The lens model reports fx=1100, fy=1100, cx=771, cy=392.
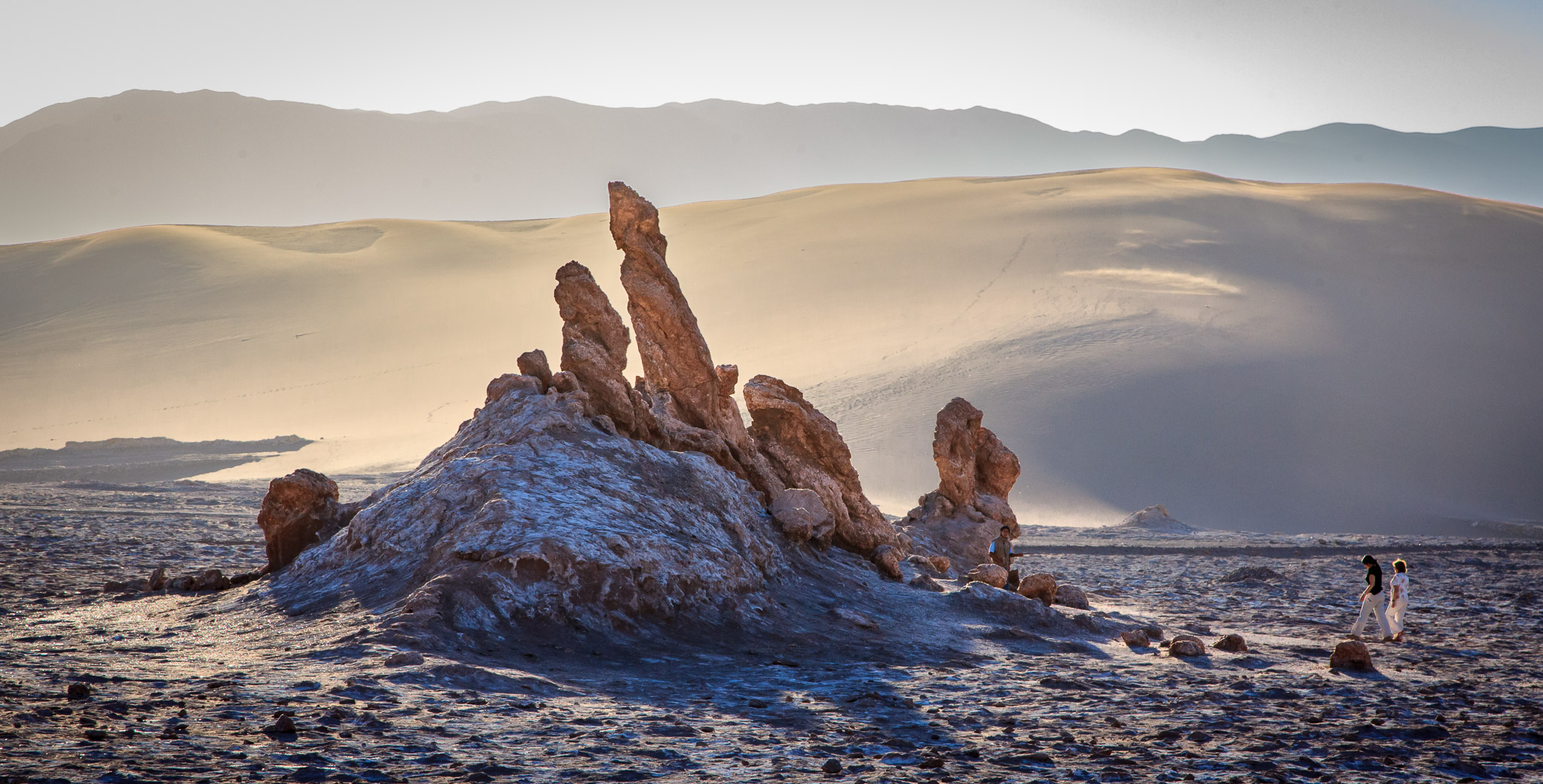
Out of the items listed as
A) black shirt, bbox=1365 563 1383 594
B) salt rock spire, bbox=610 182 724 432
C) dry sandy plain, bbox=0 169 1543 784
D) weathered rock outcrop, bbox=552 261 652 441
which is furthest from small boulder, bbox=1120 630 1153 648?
weathered rock outcrop, bbox=552 261 652 441

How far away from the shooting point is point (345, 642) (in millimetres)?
8289

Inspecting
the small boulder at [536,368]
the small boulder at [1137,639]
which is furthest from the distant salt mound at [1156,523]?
the small boulder at [536,368]

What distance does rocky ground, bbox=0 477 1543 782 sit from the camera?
609cm

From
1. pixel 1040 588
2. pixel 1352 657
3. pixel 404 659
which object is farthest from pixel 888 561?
Result: pixel 404 659

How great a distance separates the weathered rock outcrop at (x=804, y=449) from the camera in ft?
46.8

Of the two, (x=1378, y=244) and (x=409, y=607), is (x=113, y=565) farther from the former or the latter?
(x=1378, y=244)

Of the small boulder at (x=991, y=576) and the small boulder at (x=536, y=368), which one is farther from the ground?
the small boulder at (x=536, y=368)

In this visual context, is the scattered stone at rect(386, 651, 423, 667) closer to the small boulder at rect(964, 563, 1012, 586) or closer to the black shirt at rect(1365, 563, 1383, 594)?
the small boulder at rect(964, 563, 1012, 586)

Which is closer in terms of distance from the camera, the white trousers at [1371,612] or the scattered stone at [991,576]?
the white trousers at [1371,612]

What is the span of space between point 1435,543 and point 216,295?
5552cm

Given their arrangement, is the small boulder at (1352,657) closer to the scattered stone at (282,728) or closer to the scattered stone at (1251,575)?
the scattered stone at (1251,575)

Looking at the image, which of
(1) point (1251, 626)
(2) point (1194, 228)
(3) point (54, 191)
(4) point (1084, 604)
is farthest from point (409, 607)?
(3) point (54, 191)

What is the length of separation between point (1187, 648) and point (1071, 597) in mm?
3046

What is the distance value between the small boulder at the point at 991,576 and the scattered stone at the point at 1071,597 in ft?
0.76
